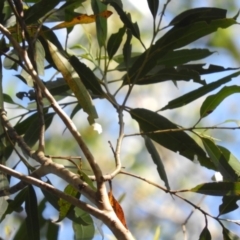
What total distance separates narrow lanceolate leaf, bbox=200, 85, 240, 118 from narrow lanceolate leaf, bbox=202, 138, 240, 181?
6cm

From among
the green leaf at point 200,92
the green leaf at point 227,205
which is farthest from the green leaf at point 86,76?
the green leaf at point 227,205

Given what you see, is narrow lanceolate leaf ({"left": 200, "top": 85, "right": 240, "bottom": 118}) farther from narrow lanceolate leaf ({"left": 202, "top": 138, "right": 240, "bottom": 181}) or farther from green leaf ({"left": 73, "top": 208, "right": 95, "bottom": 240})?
green leaf ({"left": 73, "top": 208, "right": 95, "bottom": 240})

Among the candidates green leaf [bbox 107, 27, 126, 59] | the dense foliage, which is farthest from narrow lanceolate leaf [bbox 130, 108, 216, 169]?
green leaf [bbox 107, 27, 126, 59]

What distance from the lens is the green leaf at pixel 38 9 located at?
749 mm

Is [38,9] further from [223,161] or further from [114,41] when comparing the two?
[223,161]

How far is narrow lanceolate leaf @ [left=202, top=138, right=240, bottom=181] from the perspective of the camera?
0.78 m

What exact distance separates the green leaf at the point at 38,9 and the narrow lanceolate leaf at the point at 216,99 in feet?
0.90

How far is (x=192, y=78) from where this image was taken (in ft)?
2.83

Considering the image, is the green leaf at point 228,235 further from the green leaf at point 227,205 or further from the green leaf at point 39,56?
the green leaf at point 39,56

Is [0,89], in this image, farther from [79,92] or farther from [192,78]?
[192,78]

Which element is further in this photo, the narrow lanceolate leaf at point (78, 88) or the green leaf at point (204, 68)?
the green leaf at point (204, 68)

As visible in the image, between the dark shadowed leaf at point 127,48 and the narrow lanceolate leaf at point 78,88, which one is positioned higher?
the dark shadowed leaf at point 127,48

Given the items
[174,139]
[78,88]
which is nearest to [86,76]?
[78,88]

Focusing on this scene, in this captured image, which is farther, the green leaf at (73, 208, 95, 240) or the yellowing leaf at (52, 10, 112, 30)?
the green leaf at (73, 208, 95, 240)
